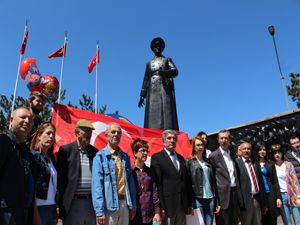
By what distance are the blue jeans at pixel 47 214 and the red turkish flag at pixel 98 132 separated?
2322mm

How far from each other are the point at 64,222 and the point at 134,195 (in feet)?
2.82

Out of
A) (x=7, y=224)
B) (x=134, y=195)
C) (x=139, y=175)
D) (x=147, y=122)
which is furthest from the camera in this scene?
(x=147, y=122)

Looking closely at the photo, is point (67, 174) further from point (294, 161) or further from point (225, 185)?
point (294, 161)

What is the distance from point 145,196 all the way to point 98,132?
260 centimetres

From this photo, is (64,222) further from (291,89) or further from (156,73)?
(291,89)

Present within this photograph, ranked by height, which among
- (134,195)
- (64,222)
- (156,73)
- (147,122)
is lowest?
(64,222)

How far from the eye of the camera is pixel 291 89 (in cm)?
2038

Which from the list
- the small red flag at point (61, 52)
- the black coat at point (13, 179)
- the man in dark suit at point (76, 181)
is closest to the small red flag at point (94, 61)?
the small red flag at point (61, 52)

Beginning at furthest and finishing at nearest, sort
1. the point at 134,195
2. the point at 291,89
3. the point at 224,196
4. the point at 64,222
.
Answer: the point at 291,89
the point at 224,196
the point at 134,195
the point at 64,222

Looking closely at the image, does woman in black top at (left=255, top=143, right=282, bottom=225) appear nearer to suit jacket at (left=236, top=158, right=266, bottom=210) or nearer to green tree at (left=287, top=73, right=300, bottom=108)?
suit jacket at (left=236, top=158, right=266, bottom=210)

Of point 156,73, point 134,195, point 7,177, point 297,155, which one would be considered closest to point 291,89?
point 156,73

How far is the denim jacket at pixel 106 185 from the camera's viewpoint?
320 centimetres

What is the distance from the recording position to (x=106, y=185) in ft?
10.8

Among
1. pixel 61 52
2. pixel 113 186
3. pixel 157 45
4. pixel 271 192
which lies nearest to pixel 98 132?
pixel 113 186
